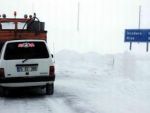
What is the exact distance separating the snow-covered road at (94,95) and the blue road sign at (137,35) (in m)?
7.52

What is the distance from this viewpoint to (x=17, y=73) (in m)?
14.5

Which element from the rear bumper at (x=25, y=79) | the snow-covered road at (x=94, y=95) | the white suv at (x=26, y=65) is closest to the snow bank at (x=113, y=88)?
the snow-covered road at (x=94, y=95)

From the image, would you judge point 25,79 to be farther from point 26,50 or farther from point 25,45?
point 25,45

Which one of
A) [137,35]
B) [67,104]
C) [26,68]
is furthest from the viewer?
[137,35]

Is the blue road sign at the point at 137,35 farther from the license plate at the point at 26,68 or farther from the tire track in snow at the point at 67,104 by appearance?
the license plate at the point at 26,68

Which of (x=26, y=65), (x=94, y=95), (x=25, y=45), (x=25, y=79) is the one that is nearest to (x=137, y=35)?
(x=94, y=95)

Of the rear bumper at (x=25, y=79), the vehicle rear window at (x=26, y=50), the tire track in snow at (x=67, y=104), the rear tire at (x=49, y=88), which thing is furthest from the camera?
the rear tire at (x=49, y=88)

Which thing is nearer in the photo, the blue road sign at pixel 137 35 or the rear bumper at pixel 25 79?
the rear bumper at pixel 25 79

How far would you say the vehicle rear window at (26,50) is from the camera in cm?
1473

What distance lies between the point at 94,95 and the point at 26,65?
227 cm

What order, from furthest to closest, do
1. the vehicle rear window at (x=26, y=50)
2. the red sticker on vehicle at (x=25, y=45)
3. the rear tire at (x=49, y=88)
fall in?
1. the rear tire at (x=49, y=88)
2. the red sticker on vehicle at (x=25, y=45)
3. the vehicle rear window at (x=26, y=50)

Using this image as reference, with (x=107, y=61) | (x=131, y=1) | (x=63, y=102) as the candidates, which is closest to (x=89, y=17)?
(x=131, y=1)

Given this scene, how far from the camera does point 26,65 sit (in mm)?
14602

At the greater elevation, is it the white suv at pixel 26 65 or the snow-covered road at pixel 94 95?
the white suv at pixel 26 65
